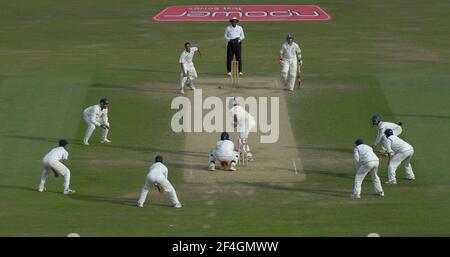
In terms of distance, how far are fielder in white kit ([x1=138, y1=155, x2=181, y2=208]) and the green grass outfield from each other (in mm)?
360

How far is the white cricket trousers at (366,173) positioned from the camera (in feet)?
92.9

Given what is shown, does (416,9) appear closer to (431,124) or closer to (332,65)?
(332,65)

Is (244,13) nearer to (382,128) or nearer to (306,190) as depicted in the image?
(382,128)

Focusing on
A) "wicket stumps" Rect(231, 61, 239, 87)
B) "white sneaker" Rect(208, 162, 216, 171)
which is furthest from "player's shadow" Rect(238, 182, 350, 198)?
"wicket stumps" Rect(231, 61, 239, 87)

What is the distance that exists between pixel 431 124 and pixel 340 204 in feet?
25.5

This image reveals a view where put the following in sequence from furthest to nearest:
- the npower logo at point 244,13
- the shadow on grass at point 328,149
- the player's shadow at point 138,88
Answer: the npower logo at point 244,13 < the player's shadow at point 138,88 < the shadow on grass at point 328,149

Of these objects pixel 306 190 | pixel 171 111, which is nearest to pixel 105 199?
pixel 306 190

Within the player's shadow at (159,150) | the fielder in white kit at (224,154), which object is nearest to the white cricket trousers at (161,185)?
the fielder in white kit at (224,154)

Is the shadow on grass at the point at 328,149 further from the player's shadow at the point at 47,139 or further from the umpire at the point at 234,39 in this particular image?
the umpire at the point at 234,39

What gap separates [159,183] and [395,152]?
6.30 meters

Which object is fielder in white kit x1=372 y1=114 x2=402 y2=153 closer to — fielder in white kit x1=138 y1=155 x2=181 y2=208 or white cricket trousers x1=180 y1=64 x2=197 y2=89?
fielder in white kit x1=138 y1=155 x2=181 y2=208

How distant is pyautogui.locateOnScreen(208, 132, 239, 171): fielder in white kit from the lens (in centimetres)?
3064

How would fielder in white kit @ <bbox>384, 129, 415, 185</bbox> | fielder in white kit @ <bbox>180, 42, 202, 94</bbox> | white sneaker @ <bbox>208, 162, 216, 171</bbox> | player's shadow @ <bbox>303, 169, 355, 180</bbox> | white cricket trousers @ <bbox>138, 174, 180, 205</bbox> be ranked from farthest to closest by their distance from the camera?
1. fielder in white kit @ <bbox>180, 42, 202, 94</bbox>
2. white sneaker @ <bbox>208, 162, 216, 171</bbox>
3. player's shadow @ <bbox>303, 169, 355, 180</bbox>
4. fielder in white kit @ <bbox>384, 129, 415, 185</bbox>
5. white cricket trousers @ <bbox>138, 174, 180, 205</bbox>

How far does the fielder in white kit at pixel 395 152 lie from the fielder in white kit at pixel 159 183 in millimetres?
5573
